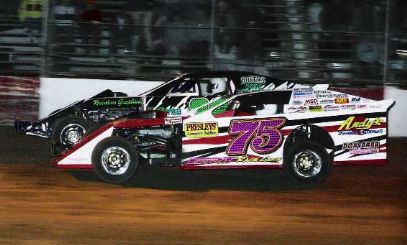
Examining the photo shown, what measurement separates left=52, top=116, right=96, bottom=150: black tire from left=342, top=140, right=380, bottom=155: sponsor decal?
4.27m

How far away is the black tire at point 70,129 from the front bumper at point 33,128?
0.31 meters

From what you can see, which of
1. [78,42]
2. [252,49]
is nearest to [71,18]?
[78,42]

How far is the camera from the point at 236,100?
1036 centimetres

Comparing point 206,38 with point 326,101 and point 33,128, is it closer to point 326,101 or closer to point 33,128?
point 33,128

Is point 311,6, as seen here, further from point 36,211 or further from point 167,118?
point 36,211

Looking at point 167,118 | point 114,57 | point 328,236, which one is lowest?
point 328,236

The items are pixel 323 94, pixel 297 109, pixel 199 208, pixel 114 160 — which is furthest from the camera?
pixel 323 94

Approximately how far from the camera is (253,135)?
10078 mm

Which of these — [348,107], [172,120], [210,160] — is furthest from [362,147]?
[172,120]

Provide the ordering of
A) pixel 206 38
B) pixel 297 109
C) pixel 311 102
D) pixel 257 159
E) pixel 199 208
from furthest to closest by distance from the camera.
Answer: pixel 206 38 < pixel 311 102 < pixel 297 109 < pixel 257 159 < pixel 199 208

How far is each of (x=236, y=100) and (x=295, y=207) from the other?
2.22 metres

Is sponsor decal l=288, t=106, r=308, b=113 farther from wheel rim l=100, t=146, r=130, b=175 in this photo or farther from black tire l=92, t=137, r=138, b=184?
wheel rim l=100, t=146, r=130, b=175

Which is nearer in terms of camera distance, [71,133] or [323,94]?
[323,94]

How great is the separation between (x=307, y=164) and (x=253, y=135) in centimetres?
A: 85
